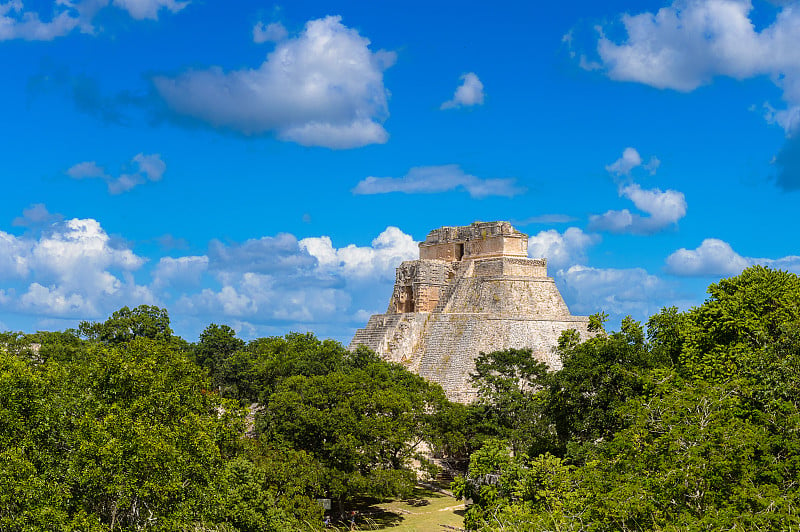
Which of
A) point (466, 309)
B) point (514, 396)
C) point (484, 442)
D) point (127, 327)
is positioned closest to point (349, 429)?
point (514, 396)

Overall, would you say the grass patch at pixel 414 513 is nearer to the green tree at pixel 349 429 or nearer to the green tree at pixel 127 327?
the green tree at pixel 349 429

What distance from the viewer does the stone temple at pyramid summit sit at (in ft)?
145

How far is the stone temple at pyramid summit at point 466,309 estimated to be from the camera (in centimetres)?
4419

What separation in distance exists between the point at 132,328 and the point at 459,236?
23390mm

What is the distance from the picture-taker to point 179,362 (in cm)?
2377

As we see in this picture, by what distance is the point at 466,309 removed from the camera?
4797cm

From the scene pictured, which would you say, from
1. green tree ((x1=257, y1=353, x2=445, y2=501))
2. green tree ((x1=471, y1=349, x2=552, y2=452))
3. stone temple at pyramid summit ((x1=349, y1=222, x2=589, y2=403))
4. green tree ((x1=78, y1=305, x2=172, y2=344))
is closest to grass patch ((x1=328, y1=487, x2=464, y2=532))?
green tree ((x1=257, y1=353, x2=445, y2=501))

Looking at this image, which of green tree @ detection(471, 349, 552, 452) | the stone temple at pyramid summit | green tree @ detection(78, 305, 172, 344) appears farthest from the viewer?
green tree @ detection(78, 305, 172, 344)

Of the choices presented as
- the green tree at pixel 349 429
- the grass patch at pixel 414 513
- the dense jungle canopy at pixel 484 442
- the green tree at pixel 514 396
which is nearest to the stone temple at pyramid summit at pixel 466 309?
the green tree at pixel 514 396

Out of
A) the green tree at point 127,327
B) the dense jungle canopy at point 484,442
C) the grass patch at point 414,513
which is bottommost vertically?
the grass patch at point 414,513

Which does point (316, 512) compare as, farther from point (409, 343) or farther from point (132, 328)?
point (132, 328)

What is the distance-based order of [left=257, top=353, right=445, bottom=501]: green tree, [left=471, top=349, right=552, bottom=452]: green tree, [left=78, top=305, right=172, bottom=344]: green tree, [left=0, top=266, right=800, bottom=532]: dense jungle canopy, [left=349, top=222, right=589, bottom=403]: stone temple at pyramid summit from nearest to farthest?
[left=0, top=266, right=800, bottom=532]: dense jungle canopy
[left=257, top=353, right=445, bottom=501]: green tree
[left=471, top=349, right=552, bottom=452]: green tree
[left=349, top=222, right=589, bottom=403]: stone temple at pyramid summit
[left=78, top=305, right=172, bottom=344]: green tree

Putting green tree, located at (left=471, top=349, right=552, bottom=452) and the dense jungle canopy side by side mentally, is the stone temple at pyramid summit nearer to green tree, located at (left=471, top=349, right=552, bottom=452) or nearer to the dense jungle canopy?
green tree, located at (left=471, top=349, right=552, bottom=452)

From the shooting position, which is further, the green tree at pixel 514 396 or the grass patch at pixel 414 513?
the green tree at pixel 514 396
